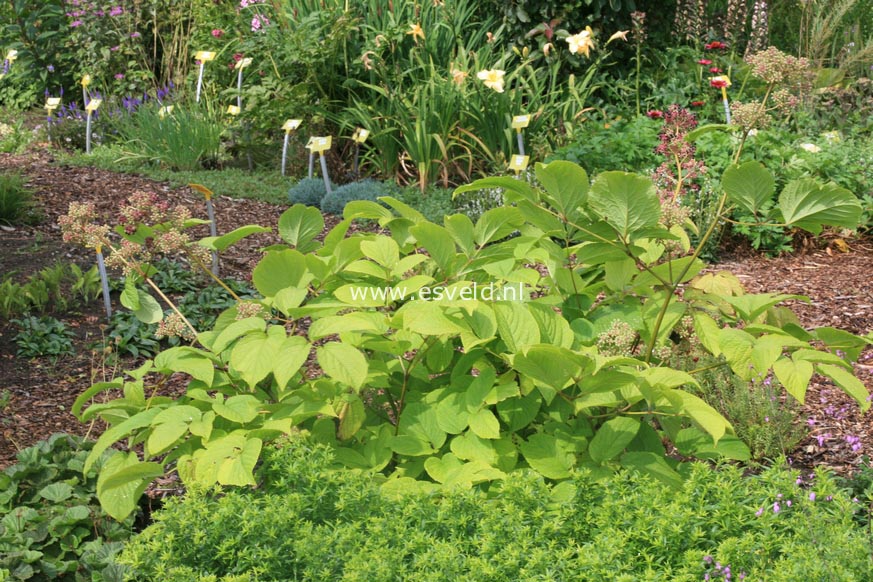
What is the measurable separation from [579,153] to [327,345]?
164 inches

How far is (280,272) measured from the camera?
2.11m

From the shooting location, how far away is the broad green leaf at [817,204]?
1833mm

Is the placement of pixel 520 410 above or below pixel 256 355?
below

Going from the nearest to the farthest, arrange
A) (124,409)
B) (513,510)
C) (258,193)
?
(513,510) < (124,409) < (258,193)

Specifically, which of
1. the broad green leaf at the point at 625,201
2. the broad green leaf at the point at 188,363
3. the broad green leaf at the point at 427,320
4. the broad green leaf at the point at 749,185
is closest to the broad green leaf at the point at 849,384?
the broad green leaf at the point at 749,185

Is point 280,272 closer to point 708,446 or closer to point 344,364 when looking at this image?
point 344,364

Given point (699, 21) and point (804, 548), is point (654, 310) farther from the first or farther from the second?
point (699, 21)

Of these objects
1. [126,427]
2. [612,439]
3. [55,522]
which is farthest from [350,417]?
[55,522]

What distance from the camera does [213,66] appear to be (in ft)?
28.0

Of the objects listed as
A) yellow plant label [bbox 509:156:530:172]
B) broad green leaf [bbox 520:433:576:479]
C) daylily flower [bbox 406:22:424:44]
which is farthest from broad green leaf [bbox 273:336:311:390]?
daylily flower [bbox 406:22:424:44]

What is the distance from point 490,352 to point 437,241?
11.6 inches

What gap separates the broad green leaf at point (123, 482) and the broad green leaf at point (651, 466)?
1.04 metres

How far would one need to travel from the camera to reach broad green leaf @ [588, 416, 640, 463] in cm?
197

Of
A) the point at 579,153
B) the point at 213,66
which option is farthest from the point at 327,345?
the point at 213,66
